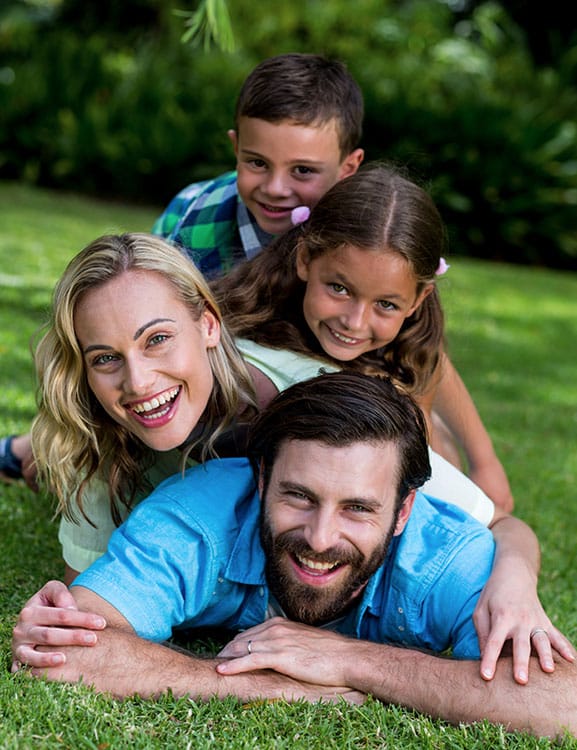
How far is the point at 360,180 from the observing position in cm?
402

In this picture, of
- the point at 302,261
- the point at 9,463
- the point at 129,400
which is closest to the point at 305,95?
the point at 302,261

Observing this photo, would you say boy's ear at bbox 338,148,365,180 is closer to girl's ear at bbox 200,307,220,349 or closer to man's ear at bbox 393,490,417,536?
girl's ear at bbox 200,307,220,349

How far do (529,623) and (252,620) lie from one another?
896mm

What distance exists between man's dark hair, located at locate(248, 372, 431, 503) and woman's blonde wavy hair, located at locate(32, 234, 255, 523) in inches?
10.3

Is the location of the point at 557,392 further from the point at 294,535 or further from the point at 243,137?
the point at 294,535

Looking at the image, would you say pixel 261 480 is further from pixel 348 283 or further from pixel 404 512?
pixel 348 283

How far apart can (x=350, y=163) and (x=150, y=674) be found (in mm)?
2662

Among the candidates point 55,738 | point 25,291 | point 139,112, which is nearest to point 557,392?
point 25,291

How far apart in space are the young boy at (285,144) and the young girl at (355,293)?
0.31 meters

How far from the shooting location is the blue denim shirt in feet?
10.4

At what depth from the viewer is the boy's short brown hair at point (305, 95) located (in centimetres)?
450

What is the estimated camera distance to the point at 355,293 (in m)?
3.94

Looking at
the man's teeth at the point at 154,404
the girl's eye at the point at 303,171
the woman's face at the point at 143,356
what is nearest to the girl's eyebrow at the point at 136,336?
the woman's face at the point at 143,356

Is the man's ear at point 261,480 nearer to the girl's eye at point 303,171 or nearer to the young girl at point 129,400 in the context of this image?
the young girl at point 129,400
